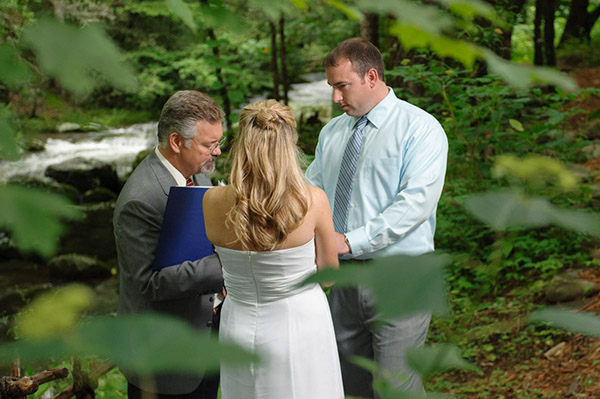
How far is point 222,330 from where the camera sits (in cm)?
244

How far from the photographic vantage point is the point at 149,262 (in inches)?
93.7

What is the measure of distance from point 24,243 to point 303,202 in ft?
5.59

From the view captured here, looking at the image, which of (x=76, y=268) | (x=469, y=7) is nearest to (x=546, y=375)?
(x=469, y=7)

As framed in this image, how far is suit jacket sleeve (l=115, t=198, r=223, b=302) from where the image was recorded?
2320mm

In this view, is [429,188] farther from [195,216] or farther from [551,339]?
[551,339]

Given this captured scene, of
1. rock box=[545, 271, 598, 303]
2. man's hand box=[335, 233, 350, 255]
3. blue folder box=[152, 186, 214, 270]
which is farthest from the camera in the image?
rock box=[545, 271, 598, 303]

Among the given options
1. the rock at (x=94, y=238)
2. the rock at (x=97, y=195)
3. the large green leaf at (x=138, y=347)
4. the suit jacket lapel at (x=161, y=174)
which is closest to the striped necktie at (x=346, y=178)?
the suit jacket lapel at (x=161, y=174)

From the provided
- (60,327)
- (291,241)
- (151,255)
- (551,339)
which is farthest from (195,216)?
(551,339)

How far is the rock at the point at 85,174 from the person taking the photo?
1143 cm

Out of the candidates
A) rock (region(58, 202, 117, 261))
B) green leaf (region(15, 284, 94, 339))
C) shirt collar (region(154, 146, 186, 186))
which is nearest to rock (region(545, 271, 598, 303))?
shirt collar (region(154, 146, 186, 186))

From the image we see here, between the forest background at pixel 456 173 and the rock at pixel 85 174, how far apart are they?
2.88 metres

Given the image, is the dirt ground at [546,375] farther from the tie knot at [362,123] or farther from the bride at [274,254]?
the tie knot at [362,123]

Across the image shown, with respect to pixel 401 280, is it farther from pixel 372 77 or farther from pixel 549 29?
pixel 549 29

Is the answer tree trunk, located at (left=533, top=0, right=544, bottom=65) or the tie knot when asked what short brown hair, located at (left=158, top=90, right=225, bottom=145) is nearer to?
the tie knot
